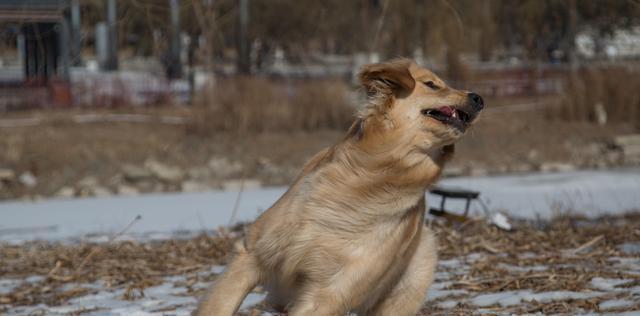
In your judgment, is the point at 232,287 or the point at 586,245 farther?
the point at 586,245

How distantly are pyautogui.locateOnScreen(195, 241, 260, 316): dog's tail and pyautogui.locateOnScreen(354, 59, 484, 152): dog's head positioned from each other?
93 cm

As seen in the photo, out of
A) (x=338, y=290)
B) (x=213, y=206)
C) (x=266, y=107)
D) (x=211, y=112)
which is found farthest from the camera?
(x=266, y=107)

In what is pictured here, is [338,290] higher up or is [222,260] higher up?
[338,290]

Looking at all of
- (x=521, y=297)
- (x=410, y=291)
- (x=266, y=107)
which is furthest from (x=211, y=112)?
(x=410, y=291)

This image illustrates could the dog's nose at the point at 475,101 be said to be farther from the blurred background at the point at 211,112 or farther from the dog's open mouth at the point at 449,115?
the blurred background at the point at 211,112

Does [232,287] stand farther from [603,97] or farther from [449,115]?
[603,97]

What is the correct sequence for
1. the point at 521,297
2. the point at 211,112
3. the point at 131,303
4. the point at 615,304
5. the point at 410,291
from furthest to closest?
the point at 211,112, the point at 131,303, the point at 521,297, the point at 615,304, the point at 410,291

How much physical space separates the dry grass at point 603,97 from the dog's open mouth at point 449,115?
60.2 ft

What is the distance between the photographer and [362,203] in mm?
4727

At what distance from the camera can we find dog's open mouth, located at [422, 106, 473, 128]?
468cm

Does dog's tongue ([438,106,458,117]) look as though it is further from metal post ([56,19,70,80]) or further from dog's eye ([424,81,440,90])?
metal post ([56,19,70,80])

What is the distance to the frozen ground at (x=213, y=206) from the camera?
1078cm

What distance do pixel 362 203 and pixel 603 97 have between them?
1943 cm

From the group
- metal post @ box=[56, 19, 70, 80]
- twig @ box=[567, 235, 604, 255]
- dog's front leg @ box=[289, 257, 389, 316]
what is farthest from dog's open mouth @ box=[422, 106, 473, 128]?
metal post @ box=[56, 19, 70, 80]
